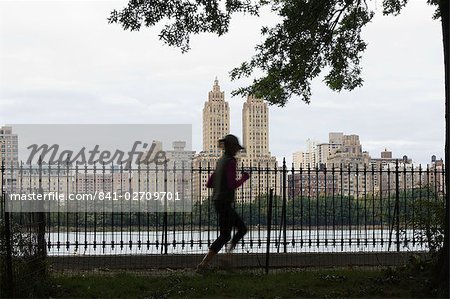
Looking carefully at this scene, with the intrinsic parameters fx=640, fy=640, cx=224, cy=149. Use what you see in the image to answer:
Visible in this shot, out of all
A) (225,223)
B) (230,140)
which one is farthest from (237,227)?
(230,140)

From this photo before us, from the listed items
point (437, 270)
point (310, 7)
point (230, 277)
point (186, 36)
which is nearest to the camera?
point (437, 270)

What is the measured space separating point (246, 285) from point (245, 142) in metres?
13.9

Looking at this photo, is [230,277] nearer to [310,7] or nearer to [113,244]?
[113,244]

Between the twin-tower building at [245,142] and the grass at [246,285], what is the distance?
3216 millimetres

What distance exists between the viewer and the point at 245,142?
21.9 m

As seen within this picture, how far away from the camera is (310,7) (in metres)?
12.1

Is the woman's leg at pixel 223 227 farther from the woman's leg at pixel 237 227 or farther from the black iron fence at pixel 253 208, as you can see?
the black iron fence at pixel 253 208

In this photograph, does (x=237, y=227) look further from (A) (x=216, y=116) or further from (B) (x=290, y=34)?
(A) (x=216, y=116)

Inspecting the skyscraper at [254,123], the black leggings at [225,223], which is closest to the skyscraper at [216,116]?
the skyscraper at [254,123]

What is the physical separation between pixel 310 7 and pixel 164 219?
15.8 ft

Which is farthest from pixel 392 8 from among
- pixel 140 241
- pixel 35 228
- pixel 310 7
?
pixel 35 228

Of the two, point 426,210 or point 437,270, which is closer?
point 437,270

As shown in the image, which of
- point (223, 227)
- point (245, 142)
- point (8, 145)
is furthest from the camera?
point (245, 142)

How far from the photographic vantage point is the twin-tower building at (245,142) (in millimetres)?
12086
